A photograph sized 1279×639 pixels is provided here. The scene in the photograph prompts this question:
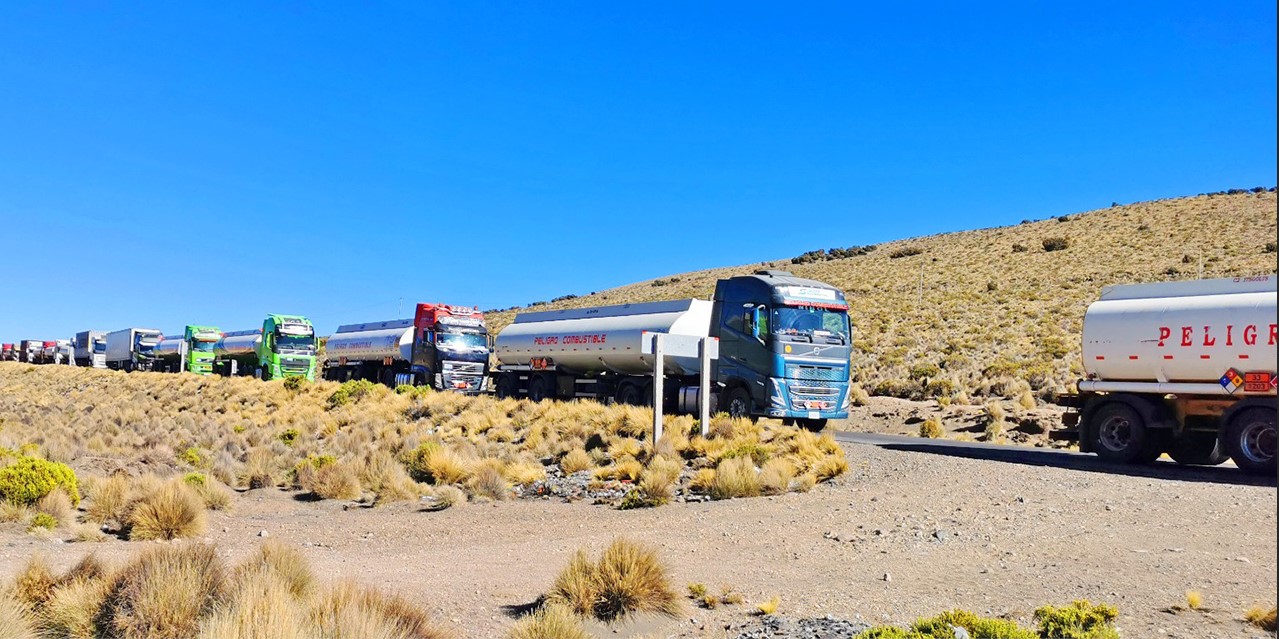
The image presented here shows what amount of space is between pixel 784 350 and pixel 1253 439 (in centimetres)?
973

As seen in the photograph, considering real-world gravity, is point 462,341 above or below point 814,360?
above

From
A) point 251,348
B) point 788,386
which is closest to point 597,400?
point 788,386

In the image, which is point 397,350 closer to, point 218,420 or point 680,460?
point 218,420

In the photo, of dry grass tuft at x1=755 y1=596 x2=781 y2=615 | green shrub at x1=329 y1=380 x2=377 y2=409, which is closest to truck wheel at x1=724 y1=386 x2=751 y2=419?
dry grass tuft at x1=755 y1=596 x2=781 y2=615

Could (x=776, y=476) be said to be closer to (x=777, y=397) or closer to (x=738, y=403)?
(x=777, y=397)

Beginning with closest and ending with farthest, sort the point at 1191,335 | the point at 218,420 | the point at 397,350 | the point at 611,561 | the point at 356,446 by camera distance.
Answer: the point at 611,561, the point at 1191,335, the point at 356,446, the point at 218,420, the point at 397,350

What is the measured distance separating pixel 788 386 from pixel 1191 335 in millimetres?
8702

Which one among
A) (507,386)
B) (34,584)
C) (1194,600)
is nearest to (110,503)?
(34,584)

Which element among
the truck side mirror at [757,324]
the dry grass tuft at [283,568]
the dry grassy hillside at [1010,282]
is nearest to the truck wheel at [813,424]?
the truck side mirror at [757,324]

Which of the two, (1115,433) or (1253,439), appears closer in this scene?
(1253,439)

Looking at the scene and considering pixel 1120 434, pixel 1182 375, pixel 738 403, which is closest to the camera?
pixel 1182 375

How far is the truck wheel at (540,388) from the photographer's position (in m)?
32.7

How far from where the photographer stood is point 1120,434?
17.6 m

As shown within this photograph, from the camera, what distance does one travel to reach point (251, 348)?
2200 inches
